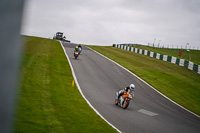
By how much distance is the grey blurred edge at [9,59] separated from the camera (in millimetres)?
1262

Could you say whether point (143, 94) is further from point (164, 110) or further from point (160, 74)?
point (160, 74)

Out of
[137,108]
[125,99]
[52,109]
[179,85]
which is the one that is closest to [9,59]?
[52,109]

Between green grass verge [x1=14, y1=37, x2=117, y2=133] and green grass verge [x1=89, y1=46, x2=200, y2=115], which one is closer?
green grass verge [x1=14, y1=37, x2=117, y2=133]

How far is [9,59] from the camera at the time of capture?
4.24 feet

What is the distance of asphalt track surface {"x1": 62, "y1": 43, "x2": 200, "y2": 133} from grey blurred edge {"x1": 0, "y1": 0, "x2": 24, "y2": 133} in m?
9.61

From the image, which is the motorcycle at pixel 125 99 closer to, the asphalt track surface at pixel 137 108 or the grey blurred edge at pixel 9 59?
the asphalt track surface at pixel 137 108

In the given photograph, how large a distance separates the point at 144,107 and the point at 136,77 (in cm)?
1007

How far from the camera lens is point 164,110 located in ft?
52.1

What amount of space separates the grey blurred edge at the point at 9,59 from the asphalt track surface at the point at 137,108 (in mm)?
9608

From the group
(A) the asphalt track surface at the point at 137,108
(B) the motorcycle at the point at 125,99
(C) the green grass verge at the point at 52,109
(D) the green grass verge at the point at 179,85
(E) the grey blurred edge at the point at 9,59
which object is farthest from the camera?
(D) the green grass verge at the point at 179,85

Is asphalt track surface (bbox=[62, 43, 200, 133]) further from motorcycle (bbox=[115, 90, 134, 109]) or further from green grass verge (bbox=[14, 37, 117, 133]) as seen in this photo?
green grass verge (bbox=[14, 37, 117, 133])

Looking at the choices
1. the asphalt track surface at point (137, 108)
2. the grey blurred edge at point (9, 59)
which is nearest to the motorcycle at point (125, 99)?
the asphalt track surface at point (137, 108)

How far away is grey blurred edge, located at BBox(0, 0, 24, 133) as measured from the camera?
126 centimetres

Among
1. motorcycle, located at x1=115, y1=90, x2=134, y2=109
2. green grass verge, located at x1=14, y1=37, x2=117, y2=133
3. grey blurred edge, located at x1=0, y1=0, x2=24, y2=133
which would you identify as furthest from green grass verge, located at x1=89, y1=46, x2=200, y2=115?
grey blurred edge, located at x1=0, y1=0, x2=24, y2=133
